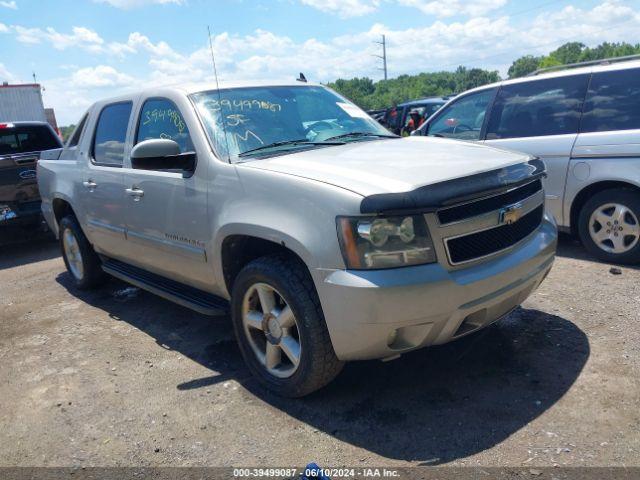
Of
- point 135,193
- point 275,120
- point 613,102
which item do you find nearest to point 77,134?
point 135,193

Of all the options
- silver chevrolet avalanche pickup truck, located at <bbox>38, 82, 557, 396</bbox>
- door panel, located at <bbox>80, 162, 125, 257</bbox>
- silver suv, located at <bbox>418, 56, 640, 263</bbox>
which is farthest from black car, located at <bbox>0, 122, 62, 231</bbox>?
silver suv, located at <bbox>418, 56, 640, 263</bbox>

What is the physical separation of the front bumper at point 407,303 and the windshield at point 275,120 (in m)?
1.24

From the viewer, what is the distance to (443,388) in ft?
10.7

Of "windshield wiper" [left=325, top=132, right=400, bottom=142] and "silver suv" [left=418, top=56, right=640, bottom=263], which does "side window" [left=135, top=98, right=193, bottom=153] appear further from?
"silver suv" [left=418, top=56, right=640, bottom=263]

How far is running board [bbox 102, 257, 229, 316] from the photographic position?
379 centimetres

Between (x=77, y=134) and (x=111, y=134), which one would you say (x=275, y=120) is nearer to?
(x=111, y=134)

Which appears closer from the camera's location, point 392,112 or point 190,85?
point 190,85

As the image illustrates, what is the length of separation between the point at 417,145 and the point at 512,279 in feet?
3.81

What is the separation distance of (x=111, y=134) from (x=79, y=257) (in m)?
1.55

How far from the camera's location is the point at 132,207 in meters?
4.32

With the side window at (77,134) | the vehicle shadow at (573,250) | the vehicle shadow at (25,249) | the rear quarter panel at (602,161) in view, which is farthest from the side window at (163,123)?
the vehicle shadow at (25,249)

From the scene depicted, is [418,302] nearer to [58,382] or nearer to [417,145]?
[417,145]

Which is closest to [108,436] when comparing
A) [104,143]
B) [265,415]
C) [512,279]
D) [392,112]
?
[265,415]

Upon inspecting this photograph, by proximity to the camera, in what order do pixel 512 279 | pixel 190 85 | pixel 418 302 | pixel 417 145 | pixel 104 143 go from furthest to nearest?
pixel 104 143
pixel 190 85
pixel 417 145
pixel 512 279
pixel 418 302
